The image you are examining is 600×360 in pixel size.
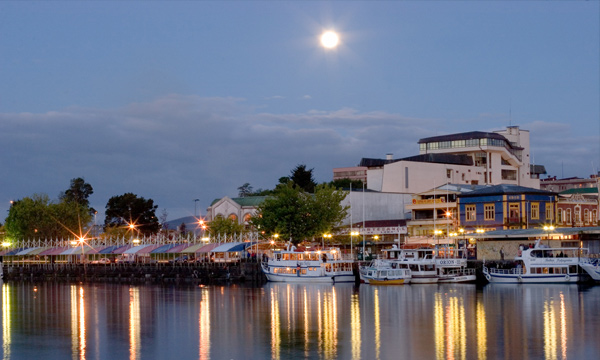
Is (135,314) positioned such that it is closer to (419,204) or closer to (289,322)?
(289,322)

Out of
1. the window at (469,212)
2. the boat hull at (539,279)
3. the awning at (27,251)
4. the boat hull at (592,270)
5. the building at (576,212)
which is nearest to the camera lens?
the boat hull at (592,270)

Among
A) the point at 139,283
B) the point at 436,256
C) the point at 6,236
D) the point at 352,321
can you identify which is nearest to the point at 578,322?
the point at 352,321

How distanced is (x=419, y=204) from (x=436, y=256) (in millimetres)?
28922

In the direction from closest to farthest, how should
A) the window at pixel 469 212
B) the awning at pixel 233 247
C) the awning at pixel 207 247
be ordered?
the awning at pixel 233 247
the window at pixel 469 212
the awning at pixel 207 247

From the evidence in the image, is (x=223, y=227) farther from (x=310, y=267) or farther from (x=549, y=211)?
(x=549, y=211)

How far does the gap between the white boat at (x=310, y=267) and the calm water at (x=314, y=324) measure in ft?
34.4

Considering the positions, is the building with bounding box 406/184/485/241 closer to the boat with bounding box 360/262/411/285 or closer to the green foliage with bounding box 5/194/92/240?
the boat with bounding box 360/262/411/285

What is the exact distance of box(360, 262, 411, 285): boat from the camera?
90.0 m

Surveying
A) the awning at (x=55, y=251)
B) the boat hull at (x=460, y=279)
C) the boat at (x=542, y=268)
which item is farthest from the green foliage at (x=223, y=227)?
the boat at (x=542, y=268)

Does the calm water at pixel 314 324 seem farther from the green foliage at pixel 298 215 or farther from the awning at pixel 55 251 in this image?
the awning at pixel 55 251

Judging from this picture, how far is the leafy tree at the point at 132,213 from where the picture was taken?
182 metres

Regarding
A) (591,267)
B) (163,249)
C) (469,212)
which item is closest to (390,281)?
(591,267)

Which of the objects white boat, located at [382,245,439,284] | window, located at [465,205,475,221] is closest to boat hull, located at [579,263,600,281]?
white boat, located at [382,245,439,284]

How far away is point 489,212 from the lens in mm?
110000
